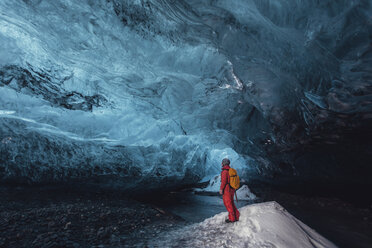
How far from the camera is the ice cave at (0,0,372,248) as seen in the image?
466cm

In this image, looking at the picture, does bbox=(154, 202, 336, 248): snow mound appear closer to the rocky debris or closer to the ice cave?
the ice cave

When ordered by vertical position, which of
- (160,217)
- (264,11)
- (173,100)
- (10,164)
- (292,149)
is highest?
(264,11)

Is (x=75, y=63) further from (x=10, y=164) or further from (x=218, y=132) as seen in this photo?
(x=10, y=164)

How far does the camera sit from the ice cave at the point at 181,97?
15.3 ft

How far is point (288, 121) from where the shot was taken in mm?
8680

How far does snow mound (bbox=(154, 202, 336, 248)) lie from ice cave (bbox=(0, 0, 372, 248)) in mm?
33

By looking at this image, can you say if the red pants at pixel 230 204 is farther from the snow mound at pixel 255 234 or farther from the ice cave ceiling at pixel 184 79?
the ice cave ceiling at pixel 184 79

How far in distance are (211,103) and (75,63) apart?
19.4 ft

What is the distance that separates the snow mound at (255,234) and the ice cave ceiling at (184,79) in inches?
180

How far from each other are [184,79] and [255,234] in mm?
5915

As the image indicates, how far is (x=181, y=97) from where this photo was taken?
8.98 m

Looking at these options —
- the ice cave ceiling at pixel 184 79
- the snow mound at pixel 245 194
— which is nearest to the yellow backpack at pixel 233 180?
the ice cave ceiling at pixel 184 79

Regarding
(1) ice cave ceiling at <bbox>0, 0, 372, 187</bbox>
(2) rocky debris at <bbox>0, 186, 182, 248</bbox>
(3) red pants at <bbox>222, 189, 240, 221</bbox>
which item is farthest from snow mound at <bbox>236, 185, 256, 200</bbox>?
(3) red pants at <bbox>222, 189, 240, 221</bbox>

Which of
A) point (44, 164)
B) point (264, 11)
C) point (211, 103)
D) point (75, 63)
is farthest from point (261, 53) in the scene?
point (44, 164)
